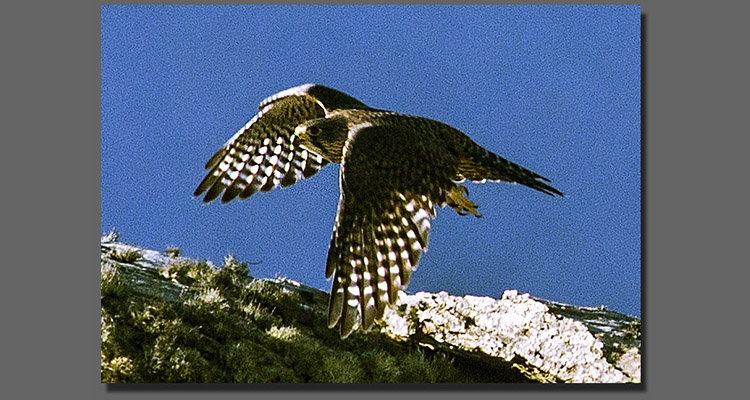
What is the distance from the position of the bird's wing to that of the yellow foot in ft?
1.35

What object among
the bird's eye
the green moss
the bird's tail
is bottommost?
the green moss

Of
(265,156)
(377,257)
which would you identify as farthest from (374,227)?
(265,156)

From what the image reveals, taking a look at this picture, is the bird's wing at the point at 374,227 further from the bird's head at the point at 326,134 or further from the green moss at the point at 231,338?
the green moss at the point at 231,338

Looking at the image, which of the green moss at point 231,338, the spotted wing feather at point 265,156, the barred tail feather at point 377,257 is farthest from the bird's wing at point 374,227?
the spotted wing feather at point 265,156

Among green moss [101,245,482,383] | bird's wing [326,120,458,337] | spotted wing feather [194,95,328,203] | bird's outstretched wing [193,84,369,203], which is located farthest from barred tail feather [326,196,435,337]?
spotted wing feather [194,95,328,203]

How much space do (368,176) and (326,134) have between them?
1.69ft

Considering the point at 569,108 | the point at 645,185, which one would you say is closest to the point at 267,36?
the point at 569,108

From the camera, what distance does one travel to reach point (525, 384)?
4.57 meters

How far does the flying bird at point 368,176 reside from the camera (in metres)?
3.96

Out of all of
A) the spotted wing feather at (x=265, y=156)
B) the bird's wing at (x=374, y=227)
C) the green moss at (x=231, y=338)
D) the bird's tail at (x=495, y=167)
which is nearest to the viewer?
the bird's wing at (x=374, y=227)

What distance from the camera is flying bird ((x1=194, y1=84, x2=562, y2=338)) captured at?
396cm

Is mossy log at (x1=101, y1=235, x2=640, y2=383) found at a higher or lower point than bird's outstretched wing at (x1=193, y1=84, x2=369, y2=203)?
lower

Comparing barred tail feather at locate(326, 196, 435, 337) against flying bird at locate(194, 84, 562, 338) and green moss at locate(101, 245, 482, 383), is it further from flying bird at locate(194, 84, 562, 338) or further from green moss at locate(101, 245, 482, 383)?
green moss at locate(101, 245, 482, 383)

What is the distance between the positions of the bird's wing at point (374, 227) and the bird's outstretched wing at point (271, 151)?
659 mm
